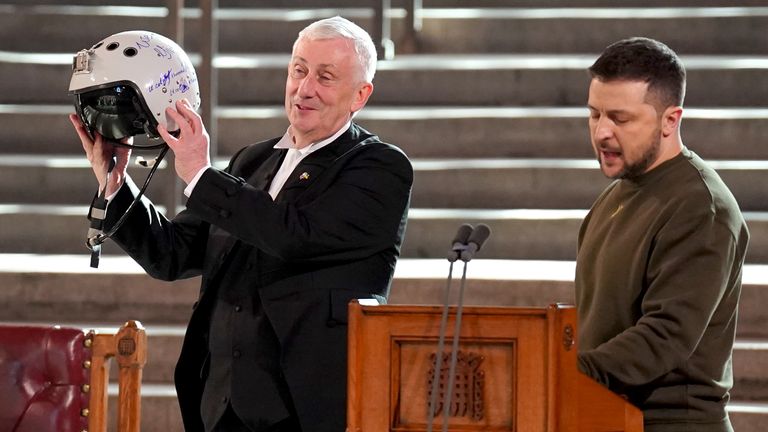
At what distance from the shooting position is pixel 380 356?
1.98m

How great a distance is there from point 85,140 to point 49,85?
333 cm

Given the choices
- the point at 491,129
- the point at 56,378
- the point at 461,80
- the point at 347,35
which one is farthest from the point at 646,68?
the point at 461,80

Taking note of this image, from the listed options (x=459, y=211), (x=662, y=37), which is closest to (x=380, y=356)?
(x=459, y=211)

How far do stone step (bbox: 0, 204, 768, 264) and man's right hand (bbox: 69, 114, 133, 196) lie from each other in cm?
245

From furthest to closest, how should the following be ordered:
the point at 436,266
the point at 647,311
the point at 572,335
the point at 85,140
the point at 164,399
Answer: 1. the point at 436,266
2. the point at 164,399
3. the point at 85,140
4. the point at 647,311
5. the point at 572,335

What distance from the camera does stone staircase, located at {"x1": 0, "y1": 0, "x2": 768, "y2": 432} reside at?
4.57 m

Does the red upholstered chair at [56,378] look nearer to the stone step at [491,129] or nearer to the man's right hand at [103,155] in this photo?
the man's right hand at [103,155]

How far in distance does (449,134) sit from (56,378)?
3.05 m

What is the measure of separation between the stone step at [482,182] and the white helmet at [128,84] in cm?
257

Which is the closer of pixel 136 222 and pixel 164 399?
pixel 136 222

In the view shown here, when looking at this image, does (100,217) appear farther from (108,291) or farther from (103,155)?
(108,291)

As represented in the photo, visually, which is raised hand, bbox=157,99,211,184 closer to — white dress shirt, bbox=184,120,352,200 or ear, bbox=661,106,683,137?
white dress shirt, bbox=184,120,352,200

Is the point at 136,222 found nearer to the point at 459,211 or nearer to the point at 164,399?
the point at 164,399

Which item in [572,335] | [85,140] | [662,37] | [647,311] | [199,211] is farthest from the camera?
[662,37]
